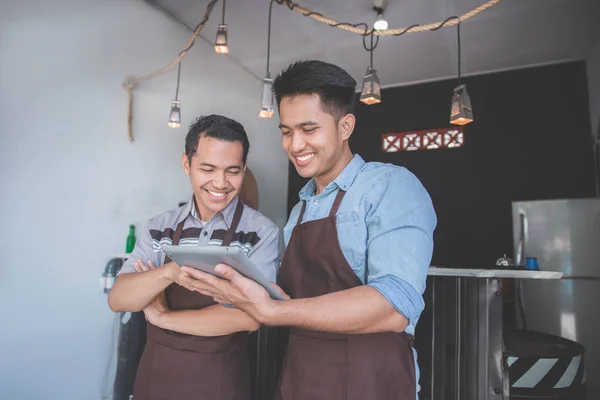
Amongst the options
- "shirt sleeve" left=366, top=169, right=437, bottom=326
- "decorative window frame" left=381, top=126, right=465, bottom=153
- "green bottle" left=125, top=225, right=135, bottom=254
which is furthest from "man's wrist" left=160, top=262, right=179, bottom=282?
"decorative window frame" left=381, top=126, right=465, bottom=153

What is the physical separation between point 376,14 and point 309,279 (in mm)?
3638

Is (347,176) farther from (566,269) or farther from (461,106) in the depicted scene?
(566,269)

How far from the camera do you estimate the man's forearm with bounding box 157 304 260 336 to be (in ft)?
4.60

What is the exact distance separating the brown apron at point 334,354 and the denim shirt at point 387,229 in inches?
1.6

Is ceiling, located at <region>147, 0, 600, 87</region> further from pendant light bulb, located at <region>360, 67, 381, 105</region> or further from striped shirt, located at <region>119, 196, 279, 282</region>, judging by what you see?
striped shirt, located at <region>119, 196, 279, 282</region>

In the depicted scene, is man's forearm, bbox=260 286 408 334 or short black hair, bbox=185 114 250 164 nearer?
man's forearm, bbox=260 286 408 334

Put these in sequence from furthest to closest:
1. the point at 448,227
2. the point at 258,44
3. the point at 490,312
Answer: the point at 448,227 → the point at 258,44 → the point at 490,312

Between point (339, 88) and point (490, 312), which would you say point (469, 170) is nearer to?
point (490, 312)

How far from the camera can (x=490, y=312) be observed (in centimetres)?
229

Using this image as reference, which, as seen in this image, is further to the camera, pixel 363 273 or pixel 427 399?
pixel 427 399

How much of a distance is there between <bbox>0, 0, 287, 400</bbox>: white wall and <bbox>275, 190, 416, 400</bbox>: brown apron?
7.97 ft

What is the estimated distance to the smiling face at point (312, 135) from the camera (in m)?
1.27

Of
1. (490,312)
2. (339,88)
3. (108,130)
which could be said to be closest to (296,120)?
(339,88)

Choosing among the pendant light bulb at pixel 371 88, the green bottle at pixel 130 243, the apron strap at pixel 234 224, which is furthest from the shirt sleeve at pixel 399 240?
the green bottle at pixel 130 243
